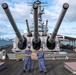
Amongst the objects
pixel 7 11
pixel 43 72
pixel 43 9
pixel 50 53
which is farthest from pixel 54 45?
pixel 43 9

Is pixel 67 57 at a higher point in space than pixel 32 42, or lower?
lower

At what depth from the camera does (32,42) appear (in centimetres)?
1492

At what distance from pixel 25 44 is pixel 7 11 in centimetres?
635

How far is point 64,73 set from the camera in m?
9.33

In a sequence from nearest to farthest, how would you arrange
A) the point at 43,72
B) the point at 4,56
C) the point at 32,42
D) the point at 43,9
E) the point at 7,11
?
1. the point at 7,11
2. the point at 43,72
3. the point at 32,42
4. the point at 4,56
5. the point at 43,9

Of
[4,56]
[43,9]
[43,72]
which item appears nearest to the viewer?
[43,72]

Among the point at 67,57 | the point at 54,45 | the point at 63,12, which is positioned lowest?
the point at 67,57

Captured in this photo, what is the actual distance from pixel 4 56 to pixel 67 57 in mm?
5054

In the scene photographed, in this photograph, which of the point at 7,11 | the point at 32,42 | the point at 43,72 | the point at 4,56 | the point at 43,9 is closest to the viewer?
the point at 7,11

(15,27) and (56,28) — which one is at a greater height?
(15,27)

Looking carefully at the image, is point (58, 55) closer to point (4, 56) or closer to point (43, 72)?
point (4, 56)

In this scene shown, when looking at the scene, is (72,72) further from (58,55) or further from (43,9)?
(43,9)

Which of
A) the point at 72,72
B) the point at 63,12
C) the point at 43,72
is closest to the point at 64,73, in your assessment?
the point at 72,72

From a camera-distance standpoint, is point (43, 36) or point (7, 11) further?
point (43, 36)
